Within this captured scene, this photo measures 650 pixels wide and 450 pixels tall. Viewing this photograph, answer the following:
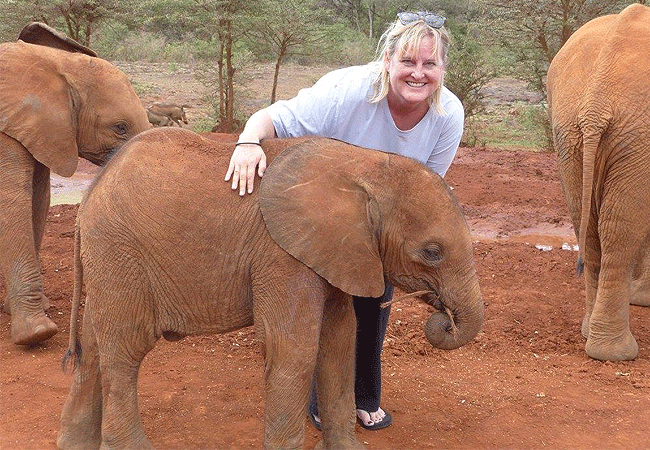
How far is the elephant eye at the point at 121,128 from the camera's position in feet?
18.6

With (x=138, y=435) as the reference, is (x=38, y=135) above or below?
above

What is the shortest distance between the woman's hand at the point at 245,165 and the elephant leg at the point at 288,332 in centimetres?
34

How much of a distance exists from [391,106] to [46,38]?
3197 mm

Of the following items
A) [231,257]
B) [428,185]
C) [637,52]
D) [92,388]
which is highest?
[637,52]

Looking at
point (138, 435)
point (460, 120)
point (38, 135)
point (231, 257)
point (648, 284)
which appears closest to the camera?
point (231, 257)

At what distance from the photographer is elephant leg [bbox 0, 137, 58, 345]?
5.36 m

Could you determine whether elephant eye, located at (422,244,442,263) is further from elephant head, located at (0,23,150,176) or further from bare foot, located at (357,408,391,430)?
elephant head, located at (0,23,150,176)

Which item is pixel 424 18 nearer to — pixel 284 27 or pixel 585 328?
pixel 585 328

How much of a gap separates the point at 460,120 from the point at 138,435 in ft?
6.36

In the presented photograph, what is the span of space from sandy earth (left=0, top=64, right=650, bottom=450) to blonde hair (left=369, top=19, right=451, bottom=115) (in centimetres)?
167

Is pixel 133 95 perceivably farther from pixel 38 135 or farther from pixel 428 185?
pixel 428 185

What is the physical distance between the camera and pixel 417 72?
3.55 metres

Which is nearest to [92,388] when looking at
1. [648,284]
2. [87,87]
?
[87,87]

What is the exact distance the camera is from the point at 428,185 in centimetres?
336
